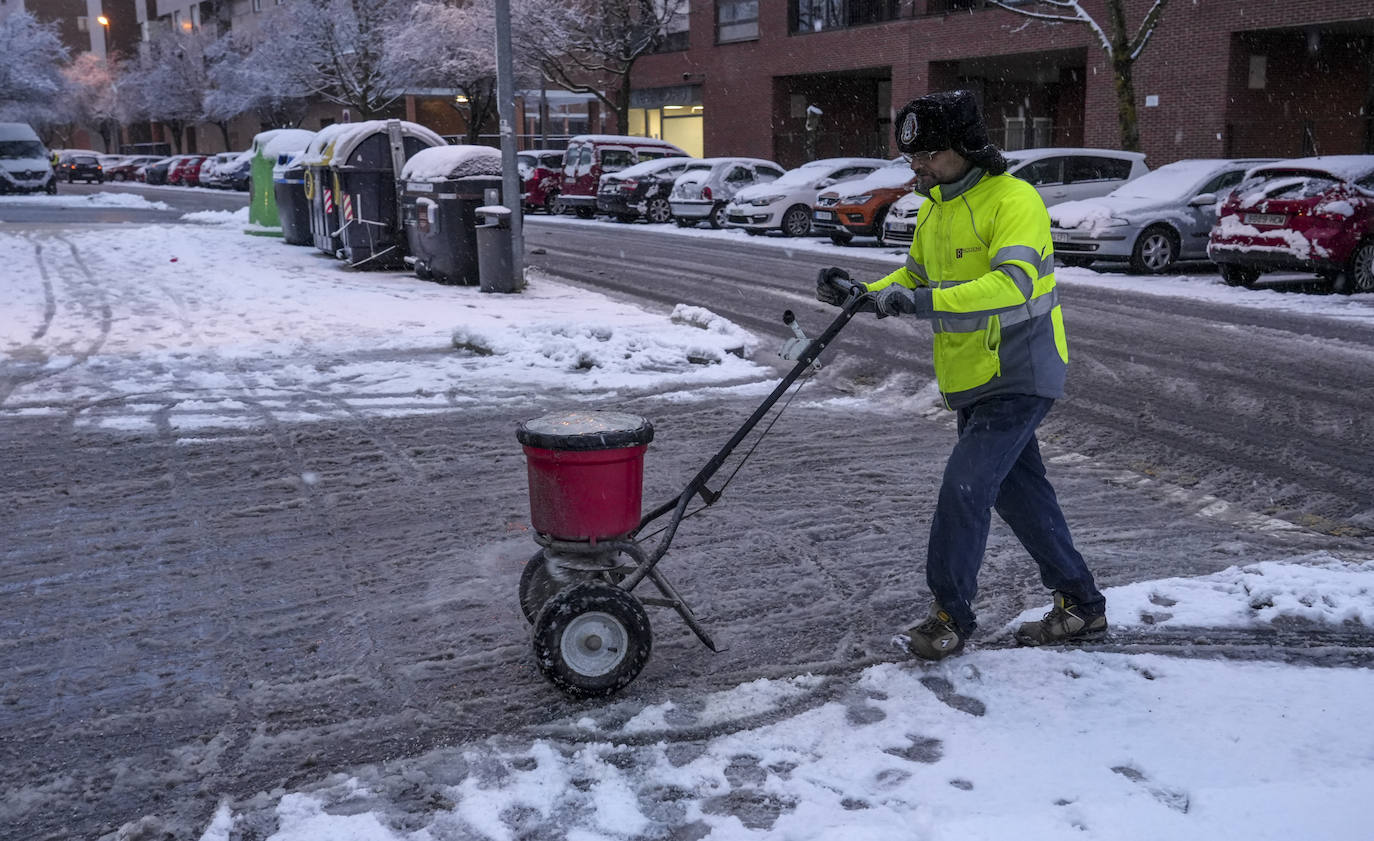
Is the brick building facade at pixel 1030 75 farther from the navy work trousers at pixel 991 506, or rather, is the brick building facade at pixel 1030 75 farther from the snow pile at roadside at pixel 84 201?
the navy work trousers at pixel 991 506

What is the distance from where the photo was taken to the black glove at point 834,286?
3.86 m

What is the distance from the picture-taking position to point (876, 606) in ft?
14.6

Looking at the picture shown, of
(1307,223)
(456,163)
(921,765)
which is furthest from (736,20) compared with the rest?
(921,765)

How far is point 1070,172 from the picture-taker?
18.9 metres

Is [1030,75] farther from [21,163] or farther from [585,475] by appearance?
[21,163]

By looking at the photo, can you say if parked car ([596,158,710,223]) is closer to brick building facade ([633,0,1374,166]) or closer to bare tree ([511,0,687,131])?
brick building facade ([633,0,1374,166])

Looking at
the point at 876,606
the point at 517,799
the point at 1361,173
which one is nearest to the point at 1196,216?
the point at 1361,173

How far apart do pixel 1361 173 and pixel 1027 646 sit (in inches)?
476

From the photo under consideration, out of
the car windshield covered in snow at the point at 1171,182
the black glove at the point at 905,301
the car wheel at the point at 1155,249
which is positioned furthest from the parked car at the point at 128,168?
the black glove at the point at 905,301

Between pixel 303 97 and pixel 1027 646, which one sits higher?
pixel 303 97

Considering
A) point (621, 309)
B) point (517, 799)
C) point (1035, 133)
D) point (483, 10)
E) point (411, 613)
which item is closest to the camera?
point (517, 799)

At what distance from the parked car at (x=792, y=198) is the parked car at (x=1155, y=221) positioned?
702 centimetres

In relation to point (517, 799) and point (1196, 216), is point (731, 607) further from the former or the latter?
point (1196, 216)

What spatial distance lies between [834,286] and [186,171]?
2219 inches
